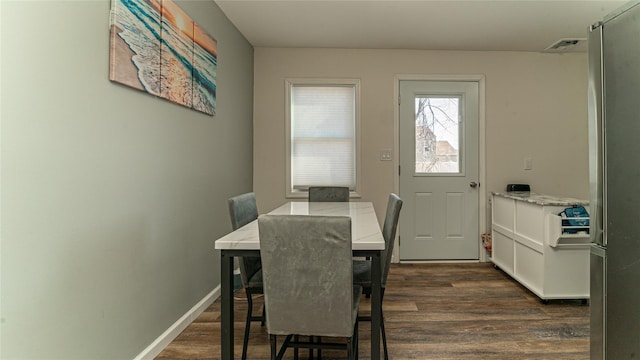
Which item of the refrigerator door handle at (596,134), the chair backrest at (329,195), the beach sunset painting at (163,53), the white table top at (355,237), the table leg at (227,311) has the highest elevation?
the beach sunset painting at (163,53)

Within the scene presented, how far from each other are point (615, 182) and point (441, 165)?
2524mm

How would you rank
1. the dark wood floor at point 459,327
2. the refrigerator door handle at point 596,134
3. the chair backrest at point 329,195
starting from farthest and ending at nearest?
the chair backrest at point 329,195
the dark wood floor at point 459,327
the refrigerator door handle at point 596,134

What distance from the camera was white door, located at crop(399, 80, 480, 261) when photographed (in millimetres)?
3787

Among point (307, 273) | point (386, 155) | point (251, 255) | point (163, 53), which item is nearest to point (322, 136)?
point (386, 155)

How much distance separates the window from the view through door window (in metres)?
0.77

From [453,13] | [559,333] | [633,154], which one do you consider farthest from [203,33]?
[559,333]

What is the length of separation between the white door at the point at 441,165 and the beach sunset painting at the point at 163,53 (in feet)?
7.29

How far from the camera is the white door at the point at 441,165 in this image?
379cm

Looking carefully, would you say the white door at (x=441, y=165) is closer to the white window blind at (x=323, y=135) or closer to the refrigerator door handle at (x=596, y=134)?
the white window blind at (x=323, y=135)

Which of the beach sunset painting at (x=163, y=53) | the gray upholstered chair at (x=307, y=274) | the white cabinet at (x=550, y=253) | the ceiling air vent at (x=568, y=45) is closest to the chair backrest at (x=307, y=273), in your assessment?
the gray upholstered chair at (x=307, y=274)

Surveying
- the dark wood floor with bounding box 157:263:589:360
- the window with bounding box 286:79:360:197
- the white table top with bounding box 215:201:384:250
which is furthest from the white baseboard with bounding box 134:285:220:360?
the window with bounding box 286:79:360:197

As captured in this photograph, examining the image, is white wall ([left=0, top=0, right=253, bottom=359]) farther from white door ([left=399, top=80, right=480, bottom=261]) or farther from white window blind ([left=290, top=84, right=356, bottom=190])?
white door ([left=399, top=80, right=480, bottom=261])

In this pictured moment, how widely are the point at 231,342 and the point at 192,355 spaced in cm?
55

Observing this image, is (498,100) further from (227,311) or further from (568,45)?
(227,311)
